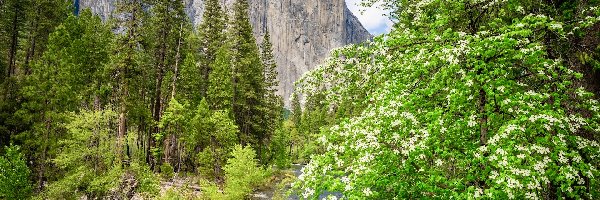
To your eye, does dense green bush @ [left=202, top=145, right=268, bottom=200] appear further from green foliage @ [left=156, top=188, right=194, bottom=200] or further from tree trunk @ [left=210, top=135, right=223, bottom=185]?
tree trunk @ [left=210, top=135, right=223, bottom=185]

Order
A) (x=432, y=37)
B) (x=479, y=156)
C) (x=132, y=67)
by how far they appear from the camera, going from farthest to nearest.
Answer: (x=132, y=67) < (x=432, y=37) < (x=479, y=156)

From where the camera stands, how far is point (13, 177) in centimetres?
2023

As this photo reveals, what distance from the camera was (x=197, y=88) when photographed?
41.8m

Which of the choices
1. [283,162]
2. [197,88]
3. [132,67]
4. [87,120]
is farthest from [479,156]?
[283,162]

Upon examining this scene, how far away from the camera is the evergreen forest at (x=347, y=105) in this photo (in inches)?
290

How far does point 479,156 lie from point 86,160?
23241mm

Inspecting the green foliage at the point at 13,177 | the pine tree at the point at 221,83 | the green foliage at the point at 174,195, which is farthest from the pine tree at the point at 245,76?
the green foliage at the point at 13,177

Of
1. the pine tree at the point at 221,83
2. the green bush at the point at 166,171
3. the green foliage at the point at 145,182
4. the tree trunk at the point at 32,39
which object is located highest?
the tree trunk at the point at 32,39

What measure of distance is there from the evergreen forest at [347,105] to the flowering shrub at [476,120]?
0.05m

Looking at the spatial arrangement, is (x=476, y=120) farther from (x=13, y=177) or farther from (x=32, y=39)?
(x=32, y=39)

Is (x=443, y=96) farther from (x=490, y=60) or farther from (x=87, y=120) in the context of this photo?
(x=87, y=120)

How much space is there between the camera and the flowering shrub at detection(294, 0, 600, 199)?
6953mm

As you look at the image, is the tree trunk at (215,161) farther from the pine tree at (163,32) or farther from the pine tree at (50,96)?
the pine tree at (50,96)

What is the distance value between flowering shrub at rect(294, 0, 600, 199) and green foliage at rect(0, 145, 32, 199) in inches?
704
